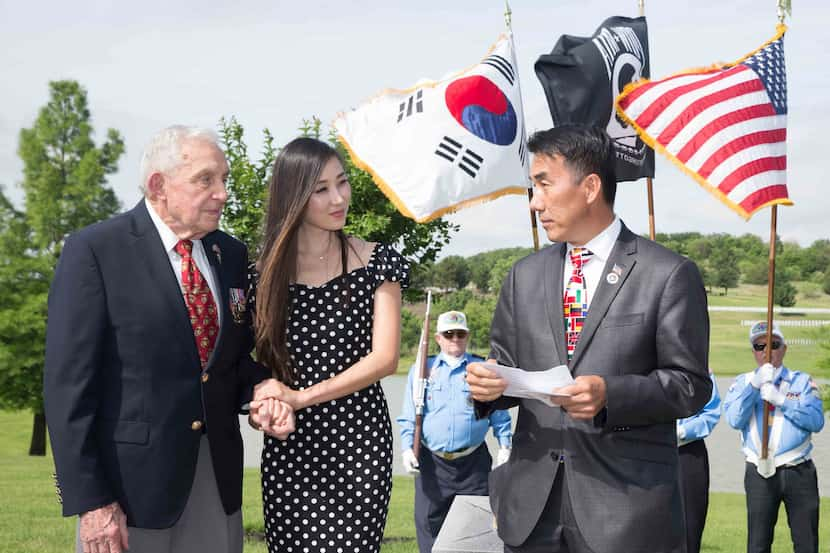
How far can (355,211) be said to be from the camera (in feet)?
37.3

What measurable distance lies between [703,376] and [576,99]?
5.02 m

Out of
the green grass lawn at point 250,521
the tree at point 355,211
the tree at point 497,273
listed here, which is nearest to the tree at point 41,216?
the green grass lawn at point 250,521

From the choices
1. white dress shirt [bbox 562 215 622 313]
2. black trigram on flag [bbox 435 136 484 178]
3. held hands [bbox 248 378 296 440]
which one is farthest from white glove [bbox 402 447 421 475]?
white dress shirt [bbox 562 215 622 313]

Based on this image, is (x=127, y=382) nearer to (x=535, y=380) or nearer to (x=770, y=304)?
(x=535, y=380)

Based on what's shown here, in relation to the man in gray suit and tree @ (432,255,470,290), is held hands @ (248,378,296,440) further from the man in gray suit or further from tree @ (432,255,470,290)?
tree @ (432,255,470,290)

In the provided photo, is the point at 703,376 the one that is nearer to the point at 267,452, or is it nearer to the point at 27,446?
the point at 267,452

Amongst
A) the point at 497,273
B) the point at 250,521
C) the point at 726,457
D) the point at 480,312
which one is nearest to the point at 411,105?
the point at 250,521

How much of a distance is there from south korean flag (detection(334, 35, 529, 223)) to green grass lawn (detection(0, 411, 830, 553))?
5.02m

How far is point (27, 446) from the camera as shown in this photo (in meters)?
40.4

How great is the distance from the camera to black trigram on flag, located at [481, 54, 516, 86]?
8.20 meters

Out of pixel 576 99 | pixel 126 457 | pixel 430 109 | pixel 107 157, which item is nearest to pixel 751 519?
pixel 576 99

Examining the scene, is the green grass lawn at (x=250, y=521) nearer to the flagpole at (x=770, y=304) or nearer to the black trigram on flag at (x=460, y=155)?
the flagpole at (x=770, y=304)

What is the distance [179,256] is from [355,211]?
24.8 ft

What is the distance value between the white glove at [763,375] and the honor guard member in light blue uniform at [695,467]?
0.55 metres
